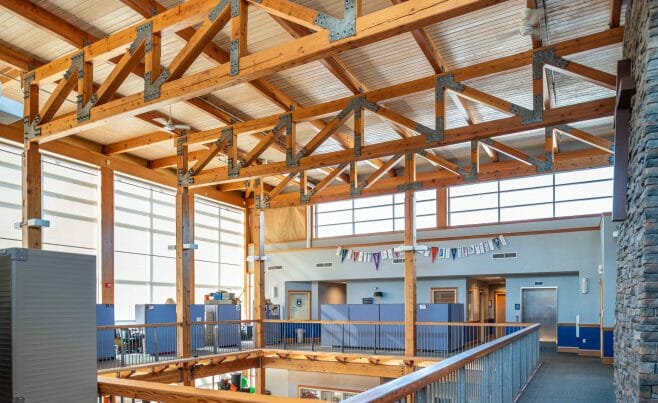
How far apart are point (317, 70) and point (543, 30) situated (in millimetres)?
4195

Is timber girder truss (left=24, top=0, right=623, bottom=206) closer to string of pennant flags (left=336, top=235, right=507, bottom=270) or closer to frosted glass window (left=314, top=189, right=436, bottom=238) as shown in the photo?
string of pennant flags (left=336, top=235, right=507, bottom=270)

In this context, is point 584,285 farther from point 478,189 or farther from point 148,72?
point 148,72

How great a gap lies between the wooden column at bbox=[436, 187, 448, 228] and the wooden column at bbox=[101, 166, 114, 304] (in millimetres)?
10135

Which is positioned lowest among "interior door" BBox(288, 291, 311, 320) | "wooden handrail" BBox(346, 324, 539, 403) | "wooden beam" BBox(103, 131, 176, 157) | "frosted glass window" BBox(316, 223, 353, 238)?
"interior door" BBox(288, 291, 311, 320)

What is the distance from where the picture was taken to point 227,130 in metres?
11.2

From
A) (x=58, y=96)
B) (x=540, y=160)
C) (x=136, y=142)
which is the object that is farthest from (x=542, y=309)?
(x=58, y=96)

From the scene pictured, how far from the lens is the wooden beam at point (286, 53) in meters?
4.34

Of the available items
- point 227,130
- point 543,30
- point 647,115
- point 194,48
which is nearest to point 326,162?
point 227,130

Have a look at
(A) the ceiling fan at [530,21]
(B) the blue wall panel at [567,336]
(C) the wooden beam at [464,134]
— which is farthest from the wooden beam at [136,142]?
(B) the blue wall panel at [567,336]

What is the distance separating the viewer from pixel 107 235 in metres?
15.0

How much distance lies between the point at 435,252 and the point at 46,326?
14871 millimetres

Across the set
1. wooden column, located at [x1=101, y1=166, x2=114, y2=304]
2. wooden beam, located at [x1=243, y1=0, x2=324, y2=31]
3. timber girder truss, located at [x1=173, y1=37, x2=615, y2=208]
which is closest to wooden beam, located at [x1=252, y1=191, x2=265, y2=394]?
timber girder truss, located at [x1=173, y1=37, x2=615, y2=208]

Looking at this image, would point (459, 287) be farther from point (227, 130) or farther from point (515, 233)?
point (227, 130)

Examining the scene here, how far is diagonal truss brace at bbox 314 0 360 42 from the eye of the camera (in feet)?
15.4
